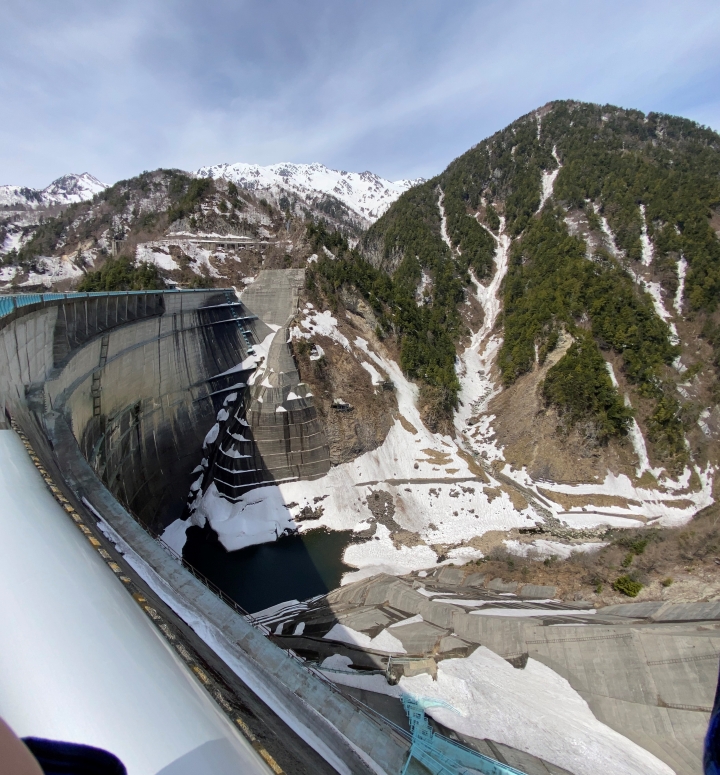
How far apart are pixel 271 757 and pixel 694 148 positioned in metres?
109

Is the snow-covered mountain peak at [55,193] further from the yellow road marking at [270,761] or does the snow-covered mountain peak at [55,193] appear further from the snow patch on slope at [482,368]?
the yellow road marking at [270,761]

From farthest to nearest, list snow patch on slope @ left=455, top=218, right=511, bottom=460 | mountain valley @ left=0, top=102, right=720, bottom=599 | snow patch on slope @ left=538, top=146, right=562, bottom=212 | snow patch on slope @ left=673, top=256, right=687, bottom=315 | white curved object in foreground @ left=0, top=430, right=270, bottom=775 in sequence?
snow patch on slope @ left=538, top=146, right=562, bottom=212
snow patch on slope @ left=673, top=256, right=687, bottom=315
snow patch on slope @ left=455, top=218, right=511, bottom=460
mountain valley @ left=0, top=102, right=720, bottom=599
white curved object in foreground @ left=0, top=430, right=270, bottom=775

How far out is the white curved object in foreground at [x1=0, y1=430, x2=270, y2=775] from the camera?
13.2 feet

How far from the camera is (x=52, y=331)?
1775 cm

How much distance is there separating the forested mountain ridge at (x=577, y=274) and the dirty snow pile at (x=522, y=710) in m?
24.4

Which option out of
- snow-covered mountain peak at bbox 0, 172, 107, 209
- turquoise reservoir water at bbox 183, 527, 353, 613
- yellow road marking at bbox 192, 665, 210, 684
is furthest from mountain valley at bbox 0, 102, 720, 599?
snow-covered mountain peak at bbox 0, 172, 107, 209

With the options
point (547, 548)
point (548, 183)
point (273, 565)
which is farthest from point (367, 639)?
point (548, 183)

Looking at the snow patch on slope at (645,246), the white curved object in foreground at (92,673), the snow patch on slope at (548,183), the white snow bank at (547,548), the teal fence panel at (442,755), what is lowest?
the white snow bank at (547,548)


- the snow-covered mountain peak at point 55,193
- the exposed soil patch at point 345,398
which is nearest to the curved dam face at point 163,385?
the exposed soil patch at point 345,398

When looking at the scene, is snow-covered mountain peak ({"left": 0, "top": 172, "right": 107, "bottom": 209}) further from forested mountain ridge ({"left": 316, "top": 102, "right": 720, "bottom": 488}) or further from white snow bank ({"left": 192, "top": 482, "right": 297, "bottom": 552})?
white snow bank ({"left": 192, "top": 482, "right": 297, "bottom": 552})

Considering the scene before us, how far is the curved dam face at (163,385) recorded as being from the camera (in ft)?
54.6

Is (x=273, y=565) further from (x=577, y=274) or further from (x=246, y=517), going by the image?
(x=577, y=274)

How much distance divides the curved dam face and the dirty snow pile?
1550 centimetres

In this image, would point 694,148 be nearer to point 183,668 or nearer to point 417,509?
point 417,509
